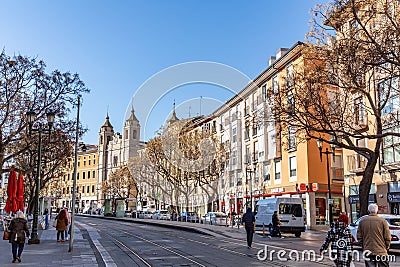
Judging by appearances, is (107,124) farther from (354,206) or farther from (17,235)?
(17,235)

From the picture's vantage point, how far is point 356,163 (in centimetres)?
3206

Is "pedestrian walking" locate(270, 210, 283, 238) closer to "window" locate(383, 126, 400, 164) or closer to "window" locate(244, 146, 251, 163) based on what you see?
"window" locate(383, 126, 400, 164)

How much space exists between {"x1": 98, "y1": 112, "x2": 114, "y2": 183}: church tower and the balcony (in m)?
80.3

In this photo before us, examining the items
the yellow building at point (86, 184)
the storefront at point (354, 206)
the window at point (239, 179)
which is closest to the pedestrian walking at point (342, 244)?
the storefront at point (354, 206)

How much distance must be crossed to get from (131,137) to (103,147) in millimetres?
15413

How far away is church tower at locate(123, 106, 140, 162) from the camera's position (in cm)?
9356

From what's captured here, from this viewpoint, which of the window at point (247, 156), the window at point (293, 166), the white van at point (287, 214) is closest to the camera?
the white van at point (287, 214)

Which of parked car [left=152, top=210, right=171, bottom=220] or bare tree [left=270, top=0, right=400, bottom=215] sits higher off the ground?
bare tree [left=270, top=0, right=400, bottom=215]

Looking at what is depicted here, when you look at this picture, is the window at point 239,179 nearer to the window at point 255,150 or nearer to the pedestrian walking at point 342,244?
the window at point 255,150

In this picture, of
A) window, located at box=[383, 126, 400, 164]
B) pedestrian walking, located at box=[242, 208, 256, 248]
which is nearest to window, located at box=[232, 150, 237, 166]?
window, located at box=[383, 126, 400, 164]

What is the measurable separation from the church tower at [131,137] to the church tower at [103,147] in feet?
41.3

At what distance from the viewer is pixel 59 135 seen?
29.5m

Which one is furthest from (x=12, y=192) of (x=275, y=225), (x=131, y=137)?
(x=131, y=137)

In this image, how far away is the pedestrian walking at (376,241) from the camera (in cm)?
769
